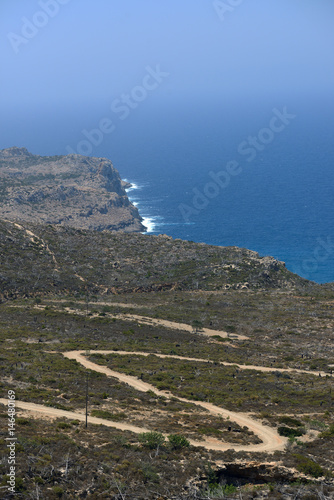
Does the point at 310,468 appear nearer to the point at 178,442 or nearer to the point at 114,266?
the point at 178,442

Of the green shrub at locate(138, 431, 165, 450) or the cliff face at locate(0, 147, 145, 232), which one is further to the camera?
the cliff face at locate(0, 147, 145, 232)

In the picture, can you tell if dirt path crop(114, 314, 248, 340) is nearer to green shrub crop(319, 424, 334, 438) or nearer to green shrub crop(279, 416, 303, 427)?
green shrub crop(279, 416, 303, 427)

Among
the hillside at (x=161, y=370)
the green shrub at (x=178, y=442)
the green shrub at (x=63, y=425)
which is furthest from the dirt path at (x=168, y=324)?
the green shrub at (x=63, y=425)

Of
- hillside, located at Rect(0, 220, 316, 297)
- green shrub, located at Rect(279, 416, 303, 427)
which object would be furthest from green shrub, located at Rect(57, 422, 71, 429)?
hillside, located at Rect(0, 220, 316, 297)

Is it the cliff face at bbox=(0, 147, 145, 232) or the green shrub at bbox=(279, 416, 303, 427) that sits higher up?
the cliff face at bbox=(0, 147, 145, 232)

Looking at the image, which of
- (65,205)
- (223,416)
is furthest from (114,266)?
(65,205)

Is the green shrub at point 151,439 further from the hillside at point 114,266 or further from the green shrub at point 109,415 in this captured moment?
the hillside at point 114,266

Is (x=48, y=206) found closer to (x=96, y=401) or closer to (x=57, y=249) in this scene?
(x=57, y=249)
